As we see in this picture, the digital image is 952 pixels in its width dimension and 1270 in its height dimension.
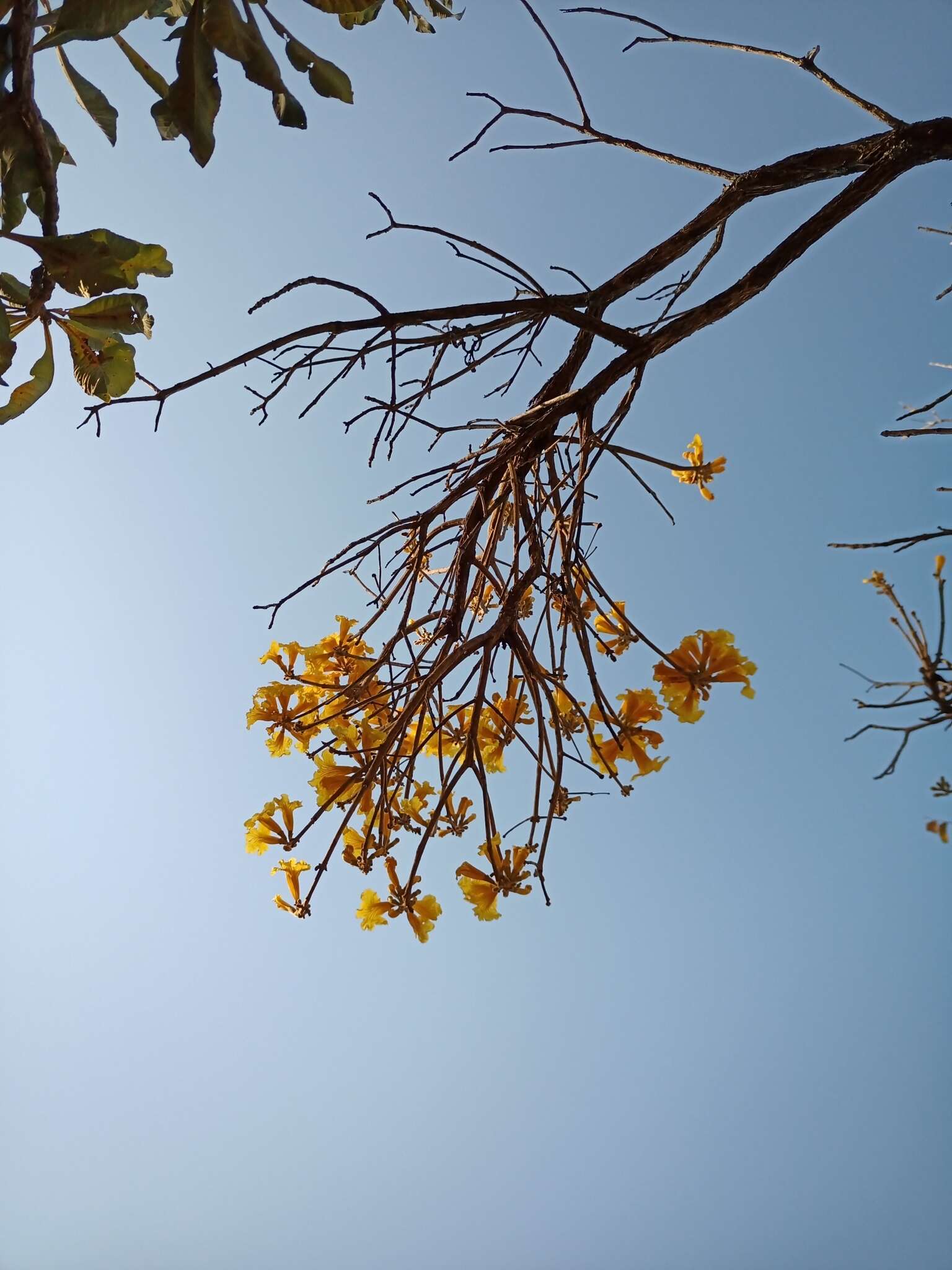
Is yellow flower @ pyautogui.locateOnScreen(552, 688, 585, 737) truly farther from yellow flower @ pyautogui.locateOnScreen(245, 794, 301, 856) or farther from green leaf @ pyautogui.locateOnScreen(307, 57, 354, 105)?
green leaf @ pyautogui.locateOnScreen(307, 57, 354, 105)

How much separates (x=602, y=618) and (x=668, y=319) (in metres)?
0.36

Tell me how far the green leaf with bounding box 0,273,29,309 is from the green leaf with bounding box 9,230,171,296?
128 mm

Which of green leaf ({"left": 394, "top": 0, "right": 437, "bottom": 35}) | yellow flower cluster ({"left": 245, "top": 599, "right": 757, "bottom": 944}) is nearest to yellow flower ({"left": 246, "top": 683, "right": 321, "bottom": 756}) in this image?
yellow flower cluster ({"left": 245, "top": 599, "right": 757, "bottom": 944})

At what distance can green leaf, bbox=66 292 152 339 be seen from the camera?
2.89 ft

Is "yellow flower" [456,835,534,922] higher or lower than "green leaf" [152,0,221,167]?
lower

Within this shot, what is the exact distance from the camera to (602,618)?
1052 millimetres

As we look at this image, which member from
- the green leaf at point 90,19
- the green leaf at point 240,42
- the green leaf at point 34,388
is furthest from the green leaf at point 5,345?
the green leaf at point 240,42

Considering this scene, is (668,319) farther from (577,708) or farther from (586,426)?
(577,708)

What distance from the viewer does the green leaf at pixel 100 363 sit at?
0.89 meters

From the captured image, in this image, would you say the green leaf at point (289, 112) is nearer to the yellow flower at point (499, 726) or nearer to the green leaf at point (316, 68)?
the green leaf at point (316, 68)

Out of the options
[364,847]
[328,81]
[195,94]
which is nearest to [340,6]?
[328,81]

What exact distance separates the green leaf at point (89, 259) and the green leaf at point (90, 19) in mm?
184

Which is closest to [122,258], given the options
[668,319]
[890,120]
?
[668,319]

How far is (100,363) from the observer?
90cm
